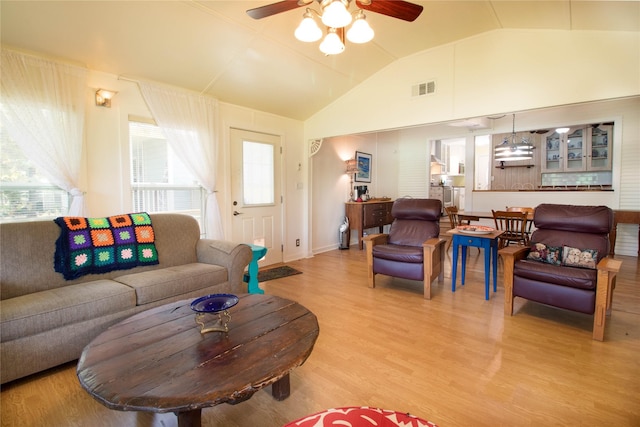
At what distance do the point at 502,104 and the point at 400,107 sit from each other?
1184 millimetres

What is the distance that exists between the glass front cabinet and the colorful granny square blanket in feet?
25.9

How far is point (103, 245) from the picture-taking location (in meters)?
2.56

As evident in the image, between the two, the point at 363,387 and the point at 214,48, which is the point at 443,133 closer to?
the point at 214,48

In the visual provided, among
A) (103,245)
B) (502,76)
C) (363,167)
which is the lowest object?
(103,245)

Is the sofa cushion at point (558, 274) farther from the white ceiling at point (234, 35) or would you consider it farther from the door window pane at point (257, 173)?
the door window pane at point (257, 173)

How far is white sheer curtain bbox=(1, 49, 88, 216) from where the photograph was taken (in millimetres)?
2473

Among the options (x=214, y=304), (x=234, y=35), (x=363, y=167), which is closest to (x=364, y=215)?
(x=363, y=167)

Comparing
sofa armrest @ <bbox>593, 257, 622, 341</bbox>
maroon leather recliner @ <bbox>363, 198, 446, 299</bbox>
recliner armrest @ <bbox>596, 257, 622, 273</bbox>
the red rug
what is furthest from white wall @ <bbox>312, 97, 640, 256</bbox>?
the red rug

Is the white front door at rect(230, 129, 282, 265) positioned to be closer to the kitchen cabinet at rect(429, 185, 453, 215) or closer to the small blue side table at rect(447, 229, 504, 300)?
the small blue side table at rect(447, 229, 504, 300)

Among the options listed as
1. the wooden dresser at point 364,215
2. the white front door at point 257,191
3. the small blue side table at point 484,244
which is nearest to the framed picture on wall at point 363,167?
the wooden dresser at point 364,215

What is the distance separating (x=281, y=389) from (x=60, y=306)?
153 centimetres

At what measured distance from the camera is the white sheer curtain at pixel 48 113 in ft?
8.11

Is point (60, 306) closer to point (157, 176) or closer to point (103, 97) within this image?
point (157, 176)

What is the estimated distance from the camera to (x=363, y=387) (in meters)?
1.83
